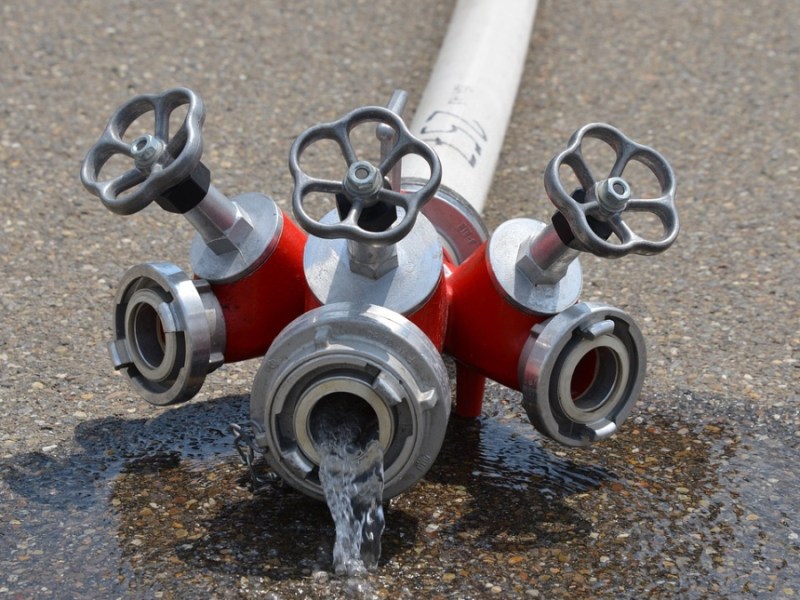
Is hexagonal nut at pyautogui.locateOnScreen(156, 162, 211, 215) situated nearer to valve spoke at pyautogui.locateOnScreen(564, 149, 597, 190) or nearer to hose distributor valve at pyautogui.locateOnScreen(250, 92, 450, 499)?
hose distributor valve at pyautogui.locateOnScreen(250, 92, 450, 499)

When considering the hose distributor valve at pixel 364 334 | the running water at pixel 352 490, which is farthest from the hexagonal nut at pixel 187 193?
the running water at pixel 352 490

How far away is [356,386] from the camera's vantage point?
250 cm

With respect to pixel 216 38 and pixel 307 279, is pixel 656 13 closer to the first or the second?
pixel 216 38

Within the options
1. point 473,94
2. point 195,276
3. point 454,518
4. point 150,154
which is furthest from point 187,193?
point 473,94

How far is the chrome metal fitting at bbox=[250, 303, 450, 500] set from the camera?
2488 millimetres

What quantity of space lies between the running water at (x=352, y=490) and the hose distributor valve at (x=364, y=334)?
2 cm

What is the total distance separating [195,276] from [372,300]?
1.59 ft

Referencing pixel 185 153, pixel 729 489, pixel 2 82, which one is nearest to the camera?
pixel 185 153

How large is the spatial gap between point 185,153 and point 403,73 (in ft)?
9.72

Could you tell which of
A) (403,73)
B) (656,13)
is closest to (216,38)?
(403,73)

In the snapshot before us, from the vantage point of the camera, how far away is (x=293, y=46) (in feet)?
18.0

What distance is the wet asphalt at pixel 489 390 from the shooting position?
2.66m

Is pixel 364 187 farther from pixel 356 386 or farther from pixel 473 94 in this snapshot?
pixel 473 94

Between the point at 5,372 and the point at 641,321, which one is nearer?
the point at 5,372
